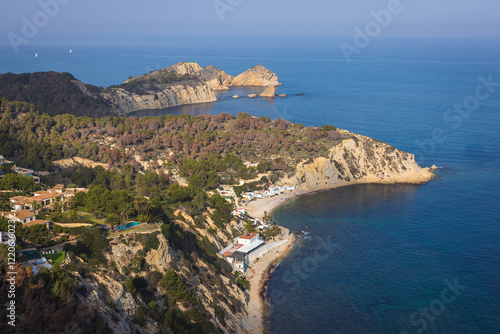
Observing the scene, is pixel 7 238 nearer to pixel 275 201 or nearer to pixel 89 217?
pixel 89 217

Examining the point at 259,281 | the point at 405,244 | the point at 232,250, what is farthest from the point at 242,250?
the point at 405,244

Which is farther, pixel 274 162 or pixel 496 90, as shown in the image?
pixel 496 90

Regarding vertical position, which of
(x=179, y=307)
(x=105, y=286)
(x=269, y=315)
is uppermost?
(x=105, y=286)

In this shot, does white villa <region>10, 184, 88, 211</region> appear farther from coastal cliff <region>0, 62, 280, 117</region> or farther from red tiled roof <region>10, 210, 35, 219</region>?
coastal cliff <region>0, 62, 280, 117</region>

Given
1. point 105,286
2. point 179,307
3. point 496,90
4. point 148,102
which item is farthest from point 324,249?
point 496,90

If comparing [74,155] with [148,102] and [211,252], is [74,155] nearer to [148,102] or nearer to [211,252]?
[211,252]

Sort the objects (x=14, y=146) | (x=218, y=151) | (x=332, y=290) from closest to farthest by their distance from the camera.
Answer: (x=332, y=290), (x=14, y=146), (x=218, y=151)
